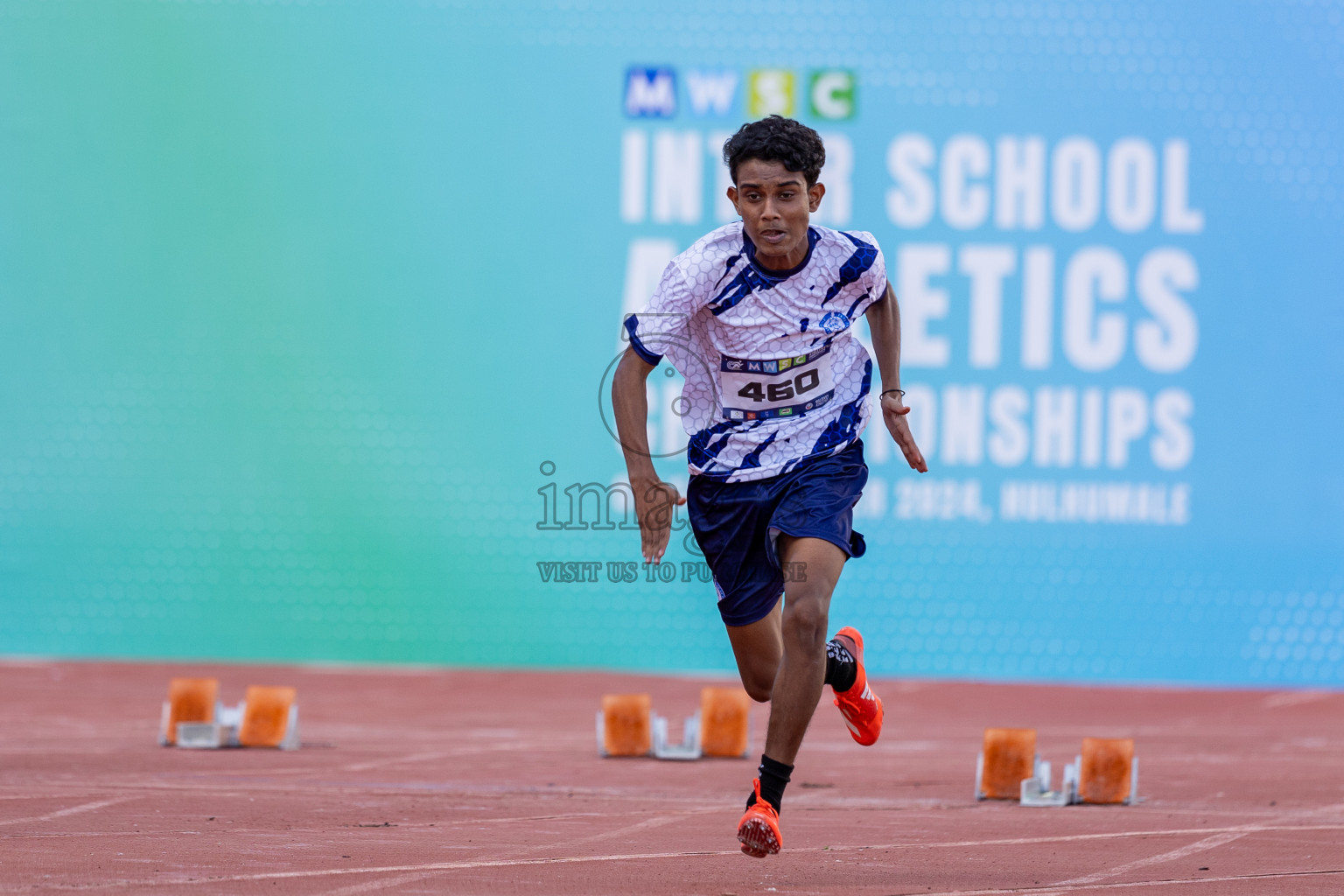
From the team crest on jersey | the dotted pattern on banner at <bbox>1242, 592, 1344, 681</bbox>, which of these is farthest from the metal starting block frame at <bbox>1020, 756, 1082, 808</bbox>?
the dotted pattern on banner at <bbox>1242, 592, 1344, 681</bbox>

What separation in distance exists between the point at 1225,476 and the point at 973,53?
3.80m

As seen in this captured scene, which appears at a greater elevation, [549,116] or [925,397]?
[549,116]

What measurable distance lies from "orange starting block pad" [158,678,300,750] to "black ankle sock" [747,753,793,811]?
12.4ft

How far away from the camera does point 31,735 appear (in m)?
7.67

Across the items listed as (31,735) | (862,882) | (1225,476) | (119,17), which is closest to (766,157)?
(862,882)

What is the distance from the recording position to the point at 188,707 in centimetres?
723

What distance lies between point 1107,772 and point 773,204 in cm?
283

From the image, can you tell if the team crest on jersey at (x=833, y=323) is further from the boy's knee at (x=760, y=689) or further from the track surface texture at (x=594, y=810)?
the track surface texture at (x=594, y=810)

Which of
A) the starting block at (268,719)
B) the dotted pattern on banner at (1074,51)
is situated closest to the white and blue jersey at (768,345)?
the starting block at (268,719)

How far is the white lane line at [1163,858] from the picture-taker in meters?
4.03

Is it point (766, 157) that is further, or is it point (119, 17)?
point (119, 17)

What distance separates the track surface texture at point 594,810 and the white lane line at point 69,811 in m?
0.01

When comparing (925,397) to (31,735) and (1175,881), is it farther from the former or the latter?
(1175,881)

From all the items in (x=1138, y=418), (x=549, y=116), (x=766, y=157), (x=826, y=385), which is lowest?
(x=826, y=385)
